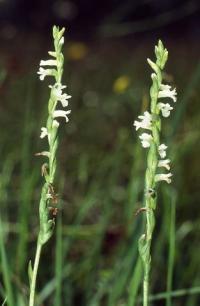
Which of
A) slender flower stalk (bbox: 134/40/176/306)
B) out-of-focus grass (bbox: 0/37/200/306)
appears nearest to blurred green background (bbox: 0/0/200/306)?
out-of-focus grass (bbox: 0/37/200/306)

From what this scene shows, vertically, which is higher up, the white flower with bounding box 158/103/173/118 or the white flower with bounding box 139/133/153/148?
the white flower with bounding box 158/103/173/118

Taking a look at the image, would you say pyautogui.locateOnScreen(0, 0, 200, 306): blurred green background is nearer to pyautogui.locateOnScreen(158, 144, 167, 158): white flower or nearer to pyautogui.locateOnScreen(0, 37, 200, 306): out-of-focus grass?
pyautogui.locateOnScreen(0, 37, 200, 306): out-of-focus grass

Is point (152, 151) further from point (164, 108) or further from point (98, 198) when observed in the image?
point (98, 198)

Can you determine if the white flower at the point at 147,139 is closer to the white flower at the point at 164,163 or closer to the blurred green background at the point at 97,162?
the white flower at the point at 164,163

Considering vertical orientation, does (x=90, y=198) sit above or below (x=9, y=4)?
below

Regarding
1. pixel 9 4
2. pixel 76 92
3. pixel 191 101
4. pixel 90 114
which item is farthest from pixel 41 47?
pixel 191 101

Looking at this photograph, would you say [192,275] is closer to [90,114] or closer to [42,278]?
[42,278]

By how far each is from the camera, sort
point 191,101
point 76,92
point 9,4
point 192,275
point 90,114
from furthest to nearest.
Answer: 1. point 9,4
2. point 76,92
3. point 90,114
4. point 191,101
5. point 192,275

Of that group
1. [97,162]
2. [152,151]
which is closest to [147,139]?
[152,151]

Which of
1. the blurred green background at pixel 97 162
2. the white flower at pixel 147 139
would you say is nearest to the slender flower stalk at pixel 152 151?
the white flower at pixel 147 139
